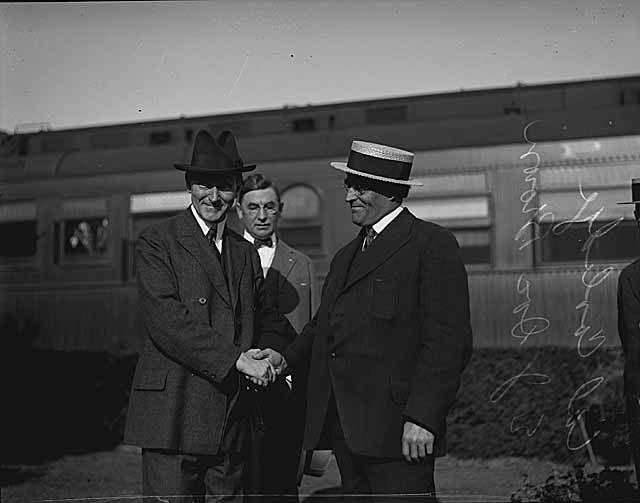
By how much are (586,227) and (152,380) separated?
371 centimetres

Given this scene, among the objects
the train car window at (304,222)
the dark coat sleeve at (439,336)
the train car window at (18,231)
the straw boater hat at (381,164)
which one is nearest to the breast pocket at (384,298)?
the dark coat sleeve at (439,336)

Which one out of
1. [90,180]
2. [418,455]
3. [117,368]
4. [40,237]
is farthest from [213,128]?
[418,455]

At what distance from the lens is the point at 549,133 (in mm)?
6285

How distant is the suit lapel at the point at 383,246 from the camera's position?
10.7 feet

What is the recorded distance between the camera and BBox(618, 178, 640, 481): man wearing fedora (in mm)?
4070

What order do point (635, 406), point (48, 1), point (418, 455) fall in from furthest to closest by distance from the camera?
point (48, 1), point (635, 406), point (418, 455)

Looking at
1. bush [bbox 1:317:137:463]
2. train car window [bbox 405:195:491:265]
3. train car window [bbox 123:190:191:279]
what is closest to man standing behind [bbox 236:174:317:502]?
train car window [bbox 405:195:491:265]

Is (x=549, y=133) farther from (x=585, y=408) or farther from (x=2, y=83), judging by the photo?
(x=2, y=83)

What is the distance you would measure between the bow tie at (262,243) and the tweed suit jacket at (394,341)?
1.27 m

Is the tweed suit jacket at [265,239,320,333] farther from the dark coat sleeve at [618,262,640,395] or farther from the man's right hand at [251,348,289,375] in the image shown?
the dark coat sleeve at [618,262,640,395]

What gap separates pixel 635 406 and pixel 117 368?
14.3 ft

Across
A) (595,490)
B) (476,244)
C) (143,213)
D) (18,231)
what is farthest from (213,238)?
(18,231)

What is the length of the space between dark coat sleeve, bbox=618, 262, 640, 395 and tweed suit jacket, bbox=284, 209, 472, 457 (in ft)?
4.53

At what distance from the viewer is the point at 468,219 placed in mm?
6367
